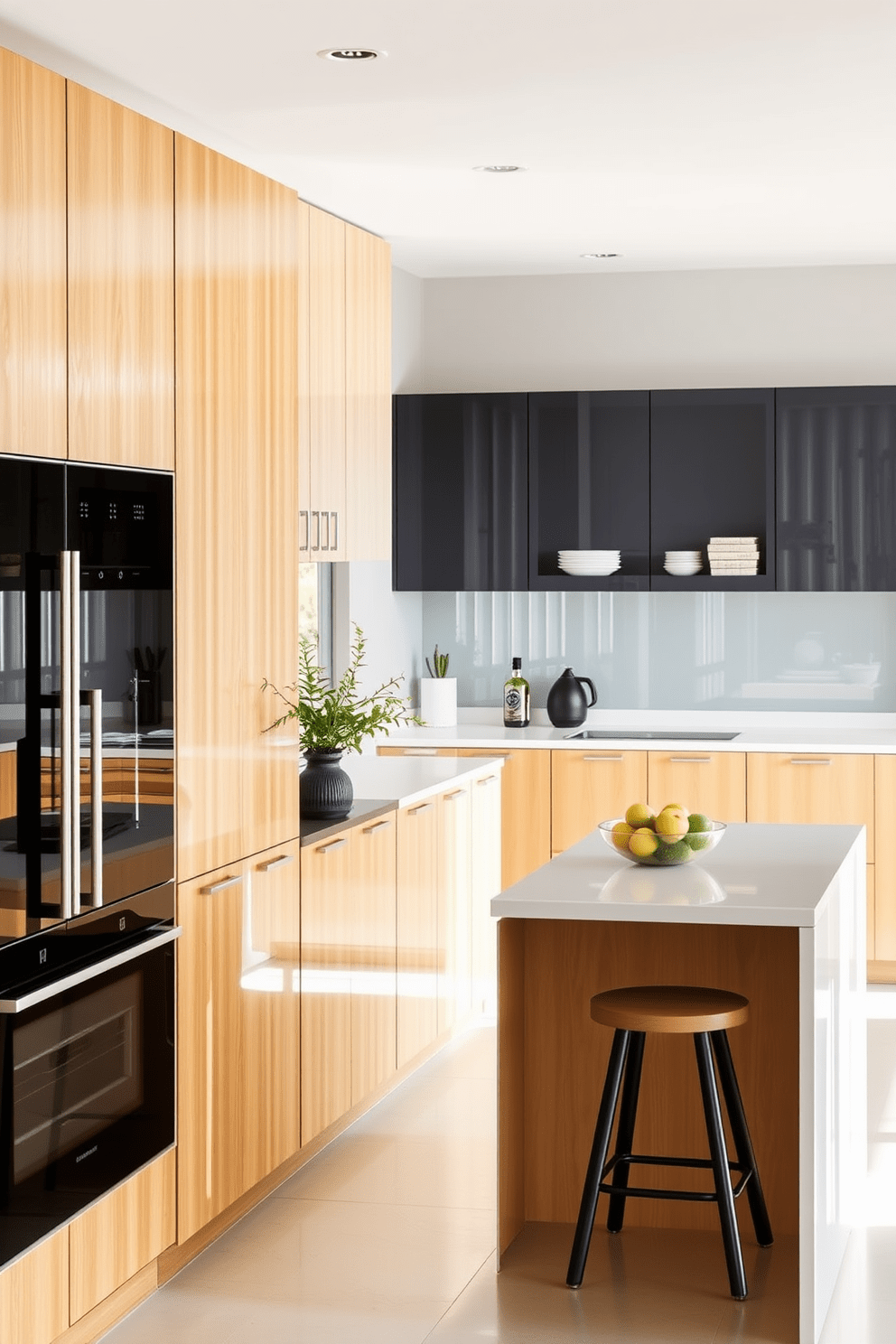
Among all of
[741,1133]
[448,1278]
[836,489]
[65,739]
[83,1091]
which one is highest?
[836,489]

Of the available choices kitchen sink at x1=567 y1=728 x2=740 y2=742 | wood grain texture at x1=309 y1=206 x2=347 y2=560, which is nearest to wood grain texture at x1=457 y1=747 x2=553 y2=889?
kitchen sink at x1=567 y1=728 x2=740 y2=742

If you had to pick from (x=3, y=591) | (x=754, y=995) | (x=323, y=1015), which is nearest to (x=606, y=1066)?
(x=754, y=995)

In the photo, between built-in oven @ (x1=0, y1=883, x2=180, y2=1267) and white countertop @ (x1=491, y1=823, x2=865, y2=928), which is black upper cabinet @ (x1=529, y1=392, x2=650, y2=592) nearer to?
white countertop @ (x1=491, y1=823, x2=865, y2=928)

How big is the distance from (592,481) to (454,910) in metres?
2.13

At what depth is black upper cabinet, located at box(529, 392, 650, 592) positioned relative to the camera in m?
6.77

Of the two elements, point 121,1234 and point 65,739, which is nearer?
point 65,739

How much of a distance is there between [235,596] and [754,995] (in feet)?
5.01

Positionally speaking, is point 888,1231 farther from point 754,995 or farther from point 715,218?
point 715,218

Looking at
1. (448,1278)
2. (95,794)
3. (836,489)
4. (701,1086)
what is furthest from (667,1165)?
(836,489)

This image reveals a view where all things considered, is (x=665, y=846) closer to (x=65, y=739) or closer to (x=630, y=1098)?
(x=630, y=1098)

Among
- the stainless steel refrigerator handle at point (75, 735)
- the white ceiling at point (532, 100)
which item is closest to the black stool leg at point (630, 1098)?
→ the stainless steel refrigerator handle at point (75, 735)

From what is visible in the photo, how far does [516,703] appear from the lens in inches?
277

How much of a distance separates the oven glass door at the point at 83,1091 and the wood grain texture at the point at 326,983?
766mm

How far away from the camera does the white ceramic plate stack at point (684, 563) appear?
6.72 meters
